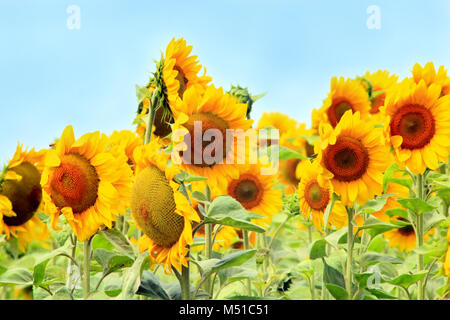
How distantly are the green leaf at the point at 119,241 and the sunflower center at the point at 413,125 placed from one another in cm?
101

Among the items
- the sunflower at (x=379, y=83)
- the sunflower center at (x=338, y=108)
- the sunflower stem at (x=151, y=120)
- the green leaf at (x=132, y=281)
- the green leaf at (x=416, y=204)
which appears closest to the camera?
the green leaf at (x=132, y=281)

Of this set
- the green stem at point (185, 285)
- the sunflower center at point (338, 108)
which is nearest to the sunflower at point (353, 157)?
the green stem at point (185, 285)

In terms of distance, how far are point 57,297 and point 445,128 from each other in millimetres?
1405

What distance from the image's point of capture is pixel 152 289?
1269 mm

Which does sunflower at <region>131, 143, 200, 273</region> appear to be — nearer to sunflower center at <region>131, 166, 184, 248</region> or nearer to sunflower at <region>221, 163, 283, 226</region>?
sunflower center at <region>131, 166, 184, 248</region>

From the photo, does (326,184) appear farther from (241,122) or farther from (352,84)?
(352,84)

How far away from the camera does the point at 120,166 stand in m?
1.47

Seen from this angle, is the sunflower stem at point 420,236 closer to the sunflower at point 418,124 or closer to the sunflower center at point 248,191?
the sunflower at point 418,124

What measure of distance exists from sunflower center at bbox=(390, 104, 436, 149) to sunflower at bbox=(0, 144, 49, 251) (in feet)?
4.50

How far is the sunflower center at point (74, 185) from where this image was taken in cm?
145
